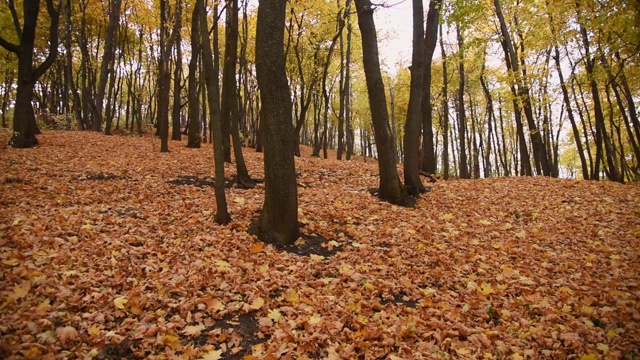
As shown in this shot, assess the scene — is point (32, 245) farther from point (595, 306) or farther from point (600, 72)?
point (600, 72)

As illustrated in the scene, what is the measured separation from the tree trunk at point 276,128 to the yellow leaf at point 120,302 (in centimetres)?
253

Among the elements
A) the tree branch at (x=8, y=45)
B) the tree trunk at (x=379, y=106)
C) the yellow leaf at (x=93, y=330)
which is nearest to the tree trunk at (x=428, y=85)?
the tree trunk at (x=379, y=106)

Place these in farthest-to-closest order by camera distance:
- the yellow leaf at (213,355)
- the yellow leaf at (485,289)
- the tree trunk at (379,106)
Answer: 1. the tree trunk at (379,106)
2. the yellow leaf at (485,289)
3. the yellow leaf at (213,355)

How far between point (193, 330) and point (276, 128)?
3.44 meters

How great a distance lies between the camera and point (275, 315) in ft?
13.7

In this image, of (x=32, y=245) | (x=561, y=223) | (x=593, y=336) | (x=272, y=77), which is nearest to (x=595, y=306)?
(x=593, y=336)

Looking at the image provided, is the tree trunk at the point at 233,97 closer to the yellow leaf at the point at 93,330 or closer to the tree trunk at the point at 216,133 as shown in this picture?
the tree trunk at the point at 216,133

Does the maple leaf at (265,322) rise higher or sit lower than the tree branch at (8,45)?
lower

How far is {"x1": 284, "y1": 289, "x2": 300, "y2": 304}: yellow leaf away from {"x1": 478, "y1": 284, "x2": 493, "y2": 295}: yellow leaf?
8.82 ft

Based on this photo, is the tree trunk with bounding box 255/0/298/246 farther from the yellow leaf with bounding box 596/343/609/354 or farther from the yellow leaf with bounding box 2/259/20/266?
the yellow leaf with bounding box 596/343/609/354

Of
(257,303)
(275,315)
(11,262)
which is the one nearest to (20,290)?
(11,262)

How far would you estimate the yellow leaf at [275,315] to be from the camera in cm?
413

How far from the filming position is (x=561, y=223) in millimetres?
8320

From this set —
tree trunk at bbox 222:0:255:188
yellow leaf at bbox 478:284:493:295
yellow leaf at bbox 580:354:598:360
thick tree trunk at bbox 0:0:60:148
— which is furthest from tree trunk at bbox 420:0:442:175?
→ thick tree trunk at bbox 0:0:60:148
